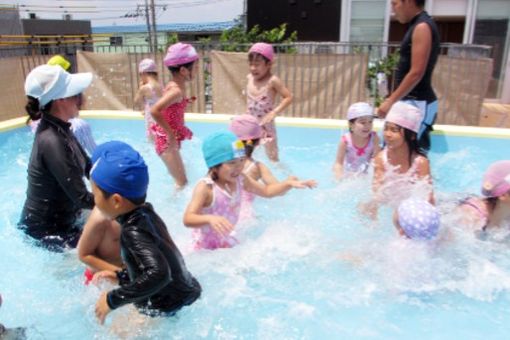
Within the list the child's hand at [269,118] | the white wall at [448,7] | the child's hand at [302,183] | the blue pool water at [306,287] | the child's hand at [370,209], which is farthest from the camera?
the white wall at [448,7]

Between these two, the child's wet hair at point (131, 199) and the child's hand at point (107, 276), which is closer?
the child's wet hair at point (131, 199)

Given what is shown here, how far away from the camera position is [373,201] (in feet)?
13.8

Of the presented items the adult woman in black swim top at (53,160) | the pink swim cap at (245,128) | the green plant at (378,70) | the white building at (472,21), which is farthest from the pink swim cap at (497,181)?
the white building at (472,21)

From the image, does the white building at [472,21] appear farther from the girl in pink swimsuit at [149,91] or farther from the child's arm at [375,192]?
the child's arm at [375,192]

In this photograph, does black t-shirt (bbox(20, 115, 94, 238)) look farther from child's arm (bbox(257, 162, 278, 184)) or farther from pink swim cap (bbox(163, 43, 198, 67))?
pink swim cap (bbox(163, 43, 198, 67))

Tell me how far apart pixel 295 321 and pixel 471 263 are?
1.42 meters

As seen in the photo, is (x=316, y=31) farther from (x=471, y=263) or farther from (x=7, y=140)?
(x=471, y=263)

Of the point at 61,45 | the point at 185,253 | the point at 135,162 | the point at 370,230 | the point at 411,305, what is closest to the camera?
the point at 135,162

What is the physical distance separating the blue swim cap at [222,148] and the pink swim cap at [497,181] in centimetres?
184

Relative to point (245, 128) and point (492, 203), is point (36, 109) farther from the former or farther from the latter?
point (492, 203)

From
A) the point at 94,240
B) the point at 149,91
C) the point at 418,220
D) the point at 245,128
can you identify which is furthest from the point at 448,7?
the point at 94,240

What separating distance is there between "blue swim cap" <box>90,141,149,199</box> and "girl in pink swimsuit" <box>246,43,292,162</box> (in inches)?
127

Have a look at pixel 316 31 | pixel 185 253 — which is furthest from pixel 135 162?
pixel 316 31

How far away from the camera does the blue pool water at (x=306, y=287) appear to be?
290cm
